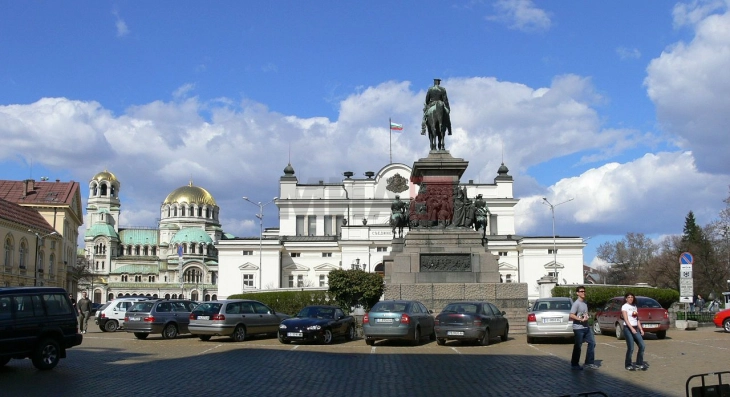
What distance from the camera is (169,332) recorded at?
28266 millimetres

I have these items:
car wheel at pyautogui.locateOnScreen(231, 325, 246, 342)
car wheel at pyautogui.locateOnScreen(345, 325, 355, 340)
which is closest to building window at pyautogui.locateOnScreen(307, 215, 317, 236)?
car wheel at pyautogui.locateOnScreen(345, 325, 355, 340)

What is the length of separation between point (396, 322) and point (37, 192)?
6839cm

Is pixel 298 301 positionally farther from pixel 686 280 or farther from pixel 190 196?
pixel 190 196

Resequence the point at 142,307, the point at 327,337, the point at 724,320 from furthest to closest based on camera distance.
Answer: the point at 142,307 → the point at 724,320 → the point at 327,337

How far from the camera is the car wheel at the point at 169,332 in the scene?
28141mm

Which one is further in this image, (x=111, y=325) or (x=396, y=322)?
(x=111, y=325)

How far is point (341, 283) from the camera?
37125 millimetres

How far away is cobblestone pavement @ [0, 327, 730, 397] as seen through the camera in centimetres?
1359

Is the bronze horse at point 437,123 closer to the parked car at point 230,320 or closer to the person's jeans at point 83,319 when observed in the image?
the parked car at point 230,320

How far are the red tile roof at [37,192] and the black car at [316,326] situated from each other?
202ft

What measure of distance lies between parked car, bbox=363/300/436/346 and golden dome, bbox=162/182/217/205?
14090 centimetres

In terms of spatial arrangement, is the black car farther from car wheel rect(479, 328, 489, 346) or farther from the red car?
the red car

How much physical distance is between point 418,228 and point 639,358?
1446cm

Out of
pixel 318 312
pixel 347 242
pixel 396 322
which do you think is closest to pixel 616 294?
pixel 318 312
